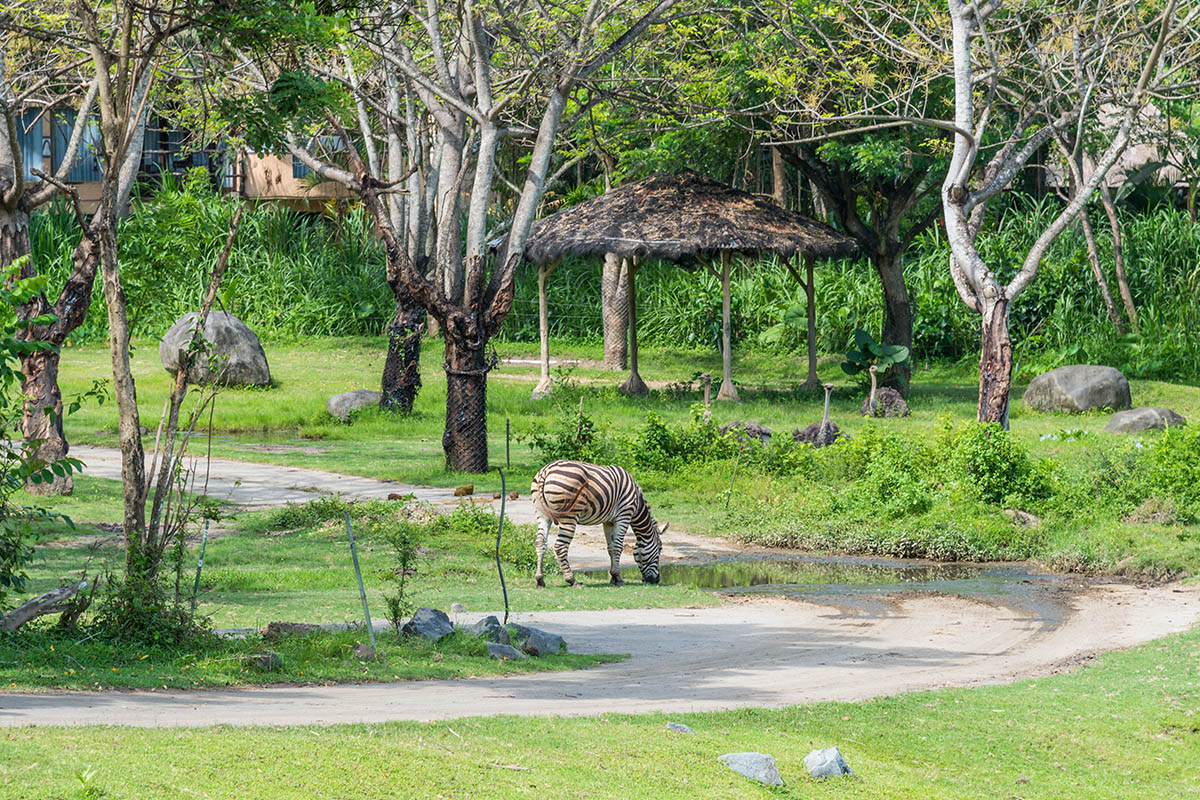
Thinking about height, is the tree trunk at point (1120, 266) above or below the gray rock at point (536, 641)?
above

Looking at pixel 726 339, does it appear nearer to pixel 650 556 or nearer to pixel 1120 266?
pixel 1120 266

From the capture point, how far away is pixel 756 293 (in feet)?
114

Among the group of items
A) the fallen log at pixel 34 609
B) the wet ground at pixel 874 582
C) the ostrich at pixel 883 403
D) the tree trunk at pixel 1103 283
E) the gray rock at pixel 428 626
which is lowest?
the wet ground at pixel 874 582

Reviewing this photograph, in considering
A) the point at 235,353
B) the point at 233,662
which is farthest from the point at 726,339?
the point at 233,662

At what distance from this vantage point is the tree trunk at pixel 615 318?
32188 mm

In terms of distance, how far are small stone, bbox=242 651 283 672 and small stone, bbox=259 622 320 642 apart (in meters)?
0.59

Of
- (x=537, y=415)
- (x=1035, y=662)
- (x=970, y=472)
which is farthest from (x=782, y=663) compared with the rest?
(x=537, y=415)

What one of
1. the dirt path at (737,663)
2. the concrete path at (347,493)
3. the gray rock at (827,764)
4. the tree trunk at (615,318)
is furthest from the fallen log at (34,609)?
the tree trunk at (615,318)

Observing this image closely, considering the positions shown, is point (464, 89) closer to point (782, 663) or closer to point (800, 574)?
point (800, 574)

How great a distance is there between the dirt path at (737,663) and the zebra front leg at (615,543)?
1466 millimetres

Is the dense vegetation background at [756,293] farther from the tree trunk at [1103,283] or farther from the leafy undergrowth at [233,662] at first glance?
the leafy undergrowth at [233,662]

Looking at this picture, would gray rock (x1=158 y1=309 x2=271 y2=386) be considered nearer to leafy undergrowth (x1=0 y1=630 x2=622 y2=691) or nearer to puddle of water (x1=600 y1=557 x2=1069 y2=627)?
puddle of water (x1=600 y1=557 x2=1069 y2=627)

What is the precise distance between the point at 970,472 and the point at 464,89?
7950mm

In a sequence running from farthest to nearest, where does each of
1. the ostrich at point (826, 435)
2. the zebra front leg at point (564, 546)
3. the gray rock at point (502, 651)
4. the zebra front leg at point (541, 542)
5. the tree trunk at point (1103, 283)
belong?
the tree trunk at point (1103, 283), the ostrich at point (826, 435), the zebra front leg at point (564, 546), the zebra front leg at point (541, 542), the gray rock at point (502, 651)
